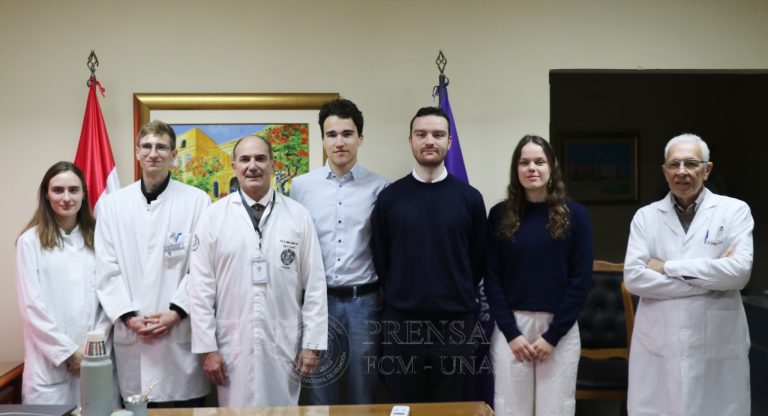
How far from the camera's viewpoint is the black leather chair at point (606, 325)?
3420 millimetres

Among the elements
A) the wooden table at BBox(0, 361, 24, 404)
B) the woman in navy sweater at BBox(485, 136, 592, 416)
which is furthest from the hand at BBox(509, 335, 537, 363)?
the wooden table at BBox(0, 361, 24, 404)

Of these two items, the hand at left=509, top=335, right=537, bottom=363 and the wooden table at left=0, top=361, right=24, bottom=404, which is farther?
the wooden table at left=0, top=361, right=24, bottom=404

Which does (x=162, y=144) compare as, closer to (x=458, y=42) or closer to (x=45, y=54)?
(x=45, y=54)

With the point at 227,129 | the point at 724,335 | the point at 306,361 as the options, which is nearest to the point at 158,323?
the point at 306,361

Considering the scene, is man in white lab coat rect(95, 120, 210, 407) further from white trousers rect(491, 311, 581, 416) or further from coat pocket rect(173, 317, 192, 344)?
white trousers rect(491, 311, 581, 416)

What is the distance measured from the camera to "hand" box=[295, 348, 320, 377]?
275 centimetres

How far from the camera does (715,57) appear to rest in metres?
3.83

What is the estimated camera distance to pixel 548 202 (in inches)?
110

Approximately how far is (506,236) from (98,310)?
1.88 metres

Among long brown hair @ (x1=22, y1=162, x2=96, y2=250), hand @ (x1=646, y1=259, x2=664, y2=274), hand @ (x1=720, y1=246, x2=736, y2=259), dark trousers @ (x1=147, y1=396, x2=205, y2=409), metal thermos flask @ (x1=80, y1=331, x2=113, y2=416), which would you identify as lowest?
dark trousers @ (x1=147, y1=396, x2=205, y2=409)

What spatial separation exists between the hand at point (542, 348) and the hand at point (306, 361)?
0.96 metres

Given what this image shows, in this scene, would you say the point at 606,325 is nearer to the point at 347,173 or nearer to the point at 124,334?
the point at 347,173

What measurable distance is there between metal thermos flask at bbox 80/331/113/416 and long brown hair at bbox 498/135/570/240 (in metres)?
1.75

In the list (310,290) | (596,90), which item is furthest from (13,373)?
(596,90)
